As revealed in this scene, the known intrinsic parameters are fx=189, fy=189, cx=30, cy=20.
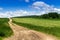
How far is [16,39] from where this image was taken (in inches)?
1175

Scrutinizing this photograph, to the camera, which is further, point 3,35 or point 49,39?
point 3,35

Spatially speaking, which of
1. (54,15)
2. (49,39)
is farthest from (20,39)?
(54,15)

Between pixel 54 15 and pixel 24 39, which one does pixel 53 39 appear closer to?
pixel 24 39

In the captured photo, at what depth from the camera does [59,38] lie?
104ft

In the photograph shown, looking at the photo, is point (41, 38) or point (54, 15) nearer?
point (41, 38)

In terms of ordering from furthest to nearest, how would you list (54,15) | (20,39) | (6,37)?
(54,15) → (6,37) → (20,39)

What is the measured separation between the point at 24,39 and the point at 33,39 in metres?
1.43

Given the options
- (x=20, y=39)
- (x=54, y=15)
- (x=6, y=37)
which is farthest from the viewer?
(x=54, y=15)

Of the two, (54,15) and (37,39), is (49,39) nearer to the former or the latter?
(37,39)

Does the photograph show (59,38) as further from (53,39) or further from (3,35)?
(3,35)

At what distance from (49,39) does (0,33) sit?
877 cm

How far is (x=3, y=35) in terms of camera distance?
32.6 m

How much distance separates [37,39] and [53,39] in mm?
2685

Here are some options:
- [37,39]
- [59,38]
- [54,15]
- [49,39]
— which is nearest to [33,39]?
[37,39]
